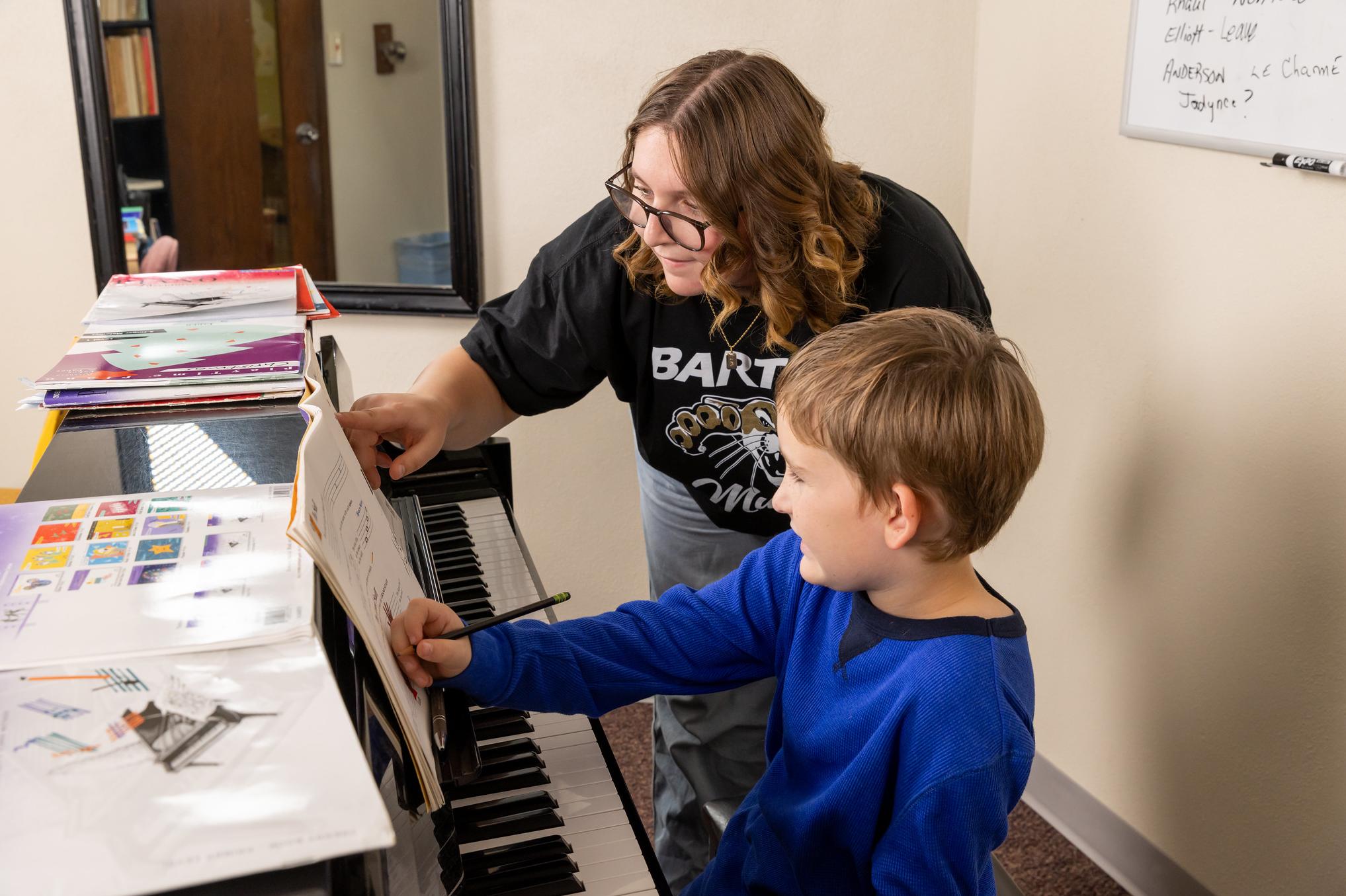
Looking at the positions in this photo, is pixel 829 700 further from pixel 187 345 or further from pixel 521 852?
pixel 187 345

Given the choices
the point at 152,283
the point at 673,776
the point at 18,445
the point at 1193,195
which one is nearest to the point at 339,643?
the point at 152,283

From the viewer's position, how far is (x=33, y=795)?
56 centimetres

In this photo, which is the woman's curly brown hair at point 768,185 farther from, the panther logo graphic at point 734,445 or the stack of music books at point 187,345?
the stack of music books at point 187,345

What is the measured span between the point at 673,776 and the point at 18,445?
1.50 metres

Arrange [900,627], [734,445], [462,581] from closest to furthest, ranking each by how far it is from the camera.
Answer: [900,627] → [462,581] → [734,445]

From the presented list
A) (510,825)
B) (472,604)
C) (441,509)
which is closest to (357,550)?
(510,825)

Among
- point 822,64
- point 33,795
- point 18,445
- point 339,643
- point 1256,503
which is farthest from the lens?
point 18,445

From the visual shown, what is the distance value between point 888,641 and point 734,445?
1.68ft

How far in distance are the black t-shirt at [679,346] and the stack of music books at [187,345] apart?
10.8 inches

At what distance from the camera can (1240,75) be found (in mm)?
Result: 1489

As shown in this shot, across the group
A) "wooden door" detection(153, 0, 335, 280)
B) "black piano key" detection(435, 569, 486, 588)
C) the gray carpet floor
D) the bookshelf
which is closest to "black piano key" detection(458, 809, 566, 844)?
"black piano key" detection(435, 569, 486, 588)

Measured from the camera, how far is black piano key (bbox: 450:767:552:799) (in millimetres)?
948

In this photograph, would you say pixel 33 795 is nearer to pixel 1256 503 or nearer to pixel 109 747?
pixel 109 747

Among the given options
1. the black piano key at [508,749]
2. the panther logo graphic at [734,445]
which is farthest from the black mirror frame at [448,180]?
the black piano key at [508,749]
